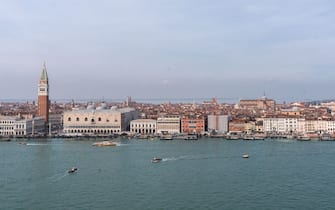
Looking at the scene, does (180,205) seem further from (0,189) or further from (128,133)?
(128,133)

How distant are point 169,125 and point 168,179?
9478mm

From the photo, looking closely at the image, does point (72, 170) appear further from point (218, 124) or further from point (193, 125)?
point (218, 124)

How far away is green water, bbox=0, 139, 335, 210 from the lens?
19.9 ft

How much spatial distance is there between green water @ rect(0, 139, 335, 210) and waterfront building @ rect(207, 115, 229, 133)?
18.6 ft

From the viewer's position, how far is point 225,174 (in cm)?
801

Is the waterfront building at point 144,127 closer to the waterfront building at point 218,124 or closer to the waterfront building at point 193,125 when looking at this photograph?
the waterfront building at point 193,125

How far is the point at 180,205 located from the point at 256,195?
42.1 inches

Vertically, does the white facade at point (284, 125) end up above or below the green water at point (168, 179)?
above

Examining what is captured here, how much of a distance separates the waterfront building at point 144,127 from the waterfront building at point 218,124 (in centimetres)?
184

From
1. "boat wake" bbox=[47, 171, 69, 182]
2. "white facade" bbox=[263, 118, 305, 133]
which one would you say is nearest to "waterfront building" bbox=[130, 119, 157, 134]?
"white facade" bbox=[263, 118, 305, 133]

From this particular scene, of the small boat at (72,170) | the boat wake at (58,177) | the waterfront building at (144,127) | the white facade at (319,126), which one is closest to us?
the boat wake at (58,177)

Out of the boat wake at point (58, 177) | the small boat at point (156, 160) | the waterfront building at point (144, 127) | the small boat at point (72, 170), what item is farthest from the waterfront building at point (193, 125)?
the boat wake at point (58, 177)

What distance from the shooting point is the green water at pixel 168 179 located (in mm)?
6074

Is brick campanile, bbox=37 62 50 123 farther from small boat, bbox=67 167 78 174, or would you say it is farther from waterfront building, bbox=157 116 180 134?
small boat, bbox=67 167 78 174
